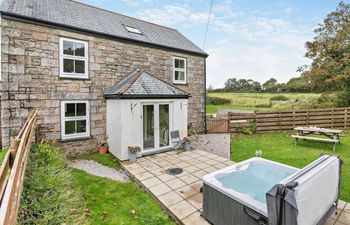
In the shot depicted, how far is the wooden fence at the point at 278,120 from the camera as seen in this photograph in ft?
39.5

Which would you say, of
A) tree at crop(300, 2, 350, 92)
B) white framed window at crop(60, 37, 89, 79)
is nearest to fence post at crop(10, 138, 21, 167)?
white framed window at crop(60, 37, 89, 79)

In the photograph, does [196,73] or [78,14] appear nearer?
[78,14]

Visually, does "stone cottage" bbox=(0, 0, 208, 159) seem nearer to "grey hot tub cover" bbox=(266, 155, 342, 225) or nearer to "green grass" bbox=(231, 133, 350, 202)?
"green grass" bbox=(231, 133, 350, 202)

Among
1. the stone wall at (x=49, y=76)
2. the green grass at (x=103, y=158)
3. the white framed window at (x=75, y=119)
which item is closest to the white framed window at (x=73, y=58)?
the stone wall at (x=49, y=76)

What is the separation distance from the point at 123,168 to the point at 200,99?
23.9 ft

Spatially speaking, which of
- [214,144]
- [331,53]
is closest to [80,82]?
[214,144]

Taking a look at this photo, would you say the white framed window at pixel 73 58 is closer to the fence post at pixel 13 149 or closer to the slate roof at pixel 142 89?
the slate roof at pixel 142 89

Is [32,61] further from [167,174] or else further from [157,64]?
[167,174]

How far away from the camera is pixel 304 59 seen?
1631cm

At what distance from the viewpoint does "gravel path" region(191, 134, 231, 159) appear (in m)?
8.24

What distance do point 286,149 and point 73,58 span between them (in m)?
10.5

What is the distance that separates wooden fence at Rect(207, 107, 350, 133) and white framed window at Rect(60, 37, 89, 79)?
8.40 meters

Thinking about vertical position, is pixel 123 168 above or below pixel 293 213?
below

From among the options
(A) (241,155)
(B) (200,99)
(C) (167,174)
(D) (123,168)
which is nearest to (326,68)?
(B) (200,99)
